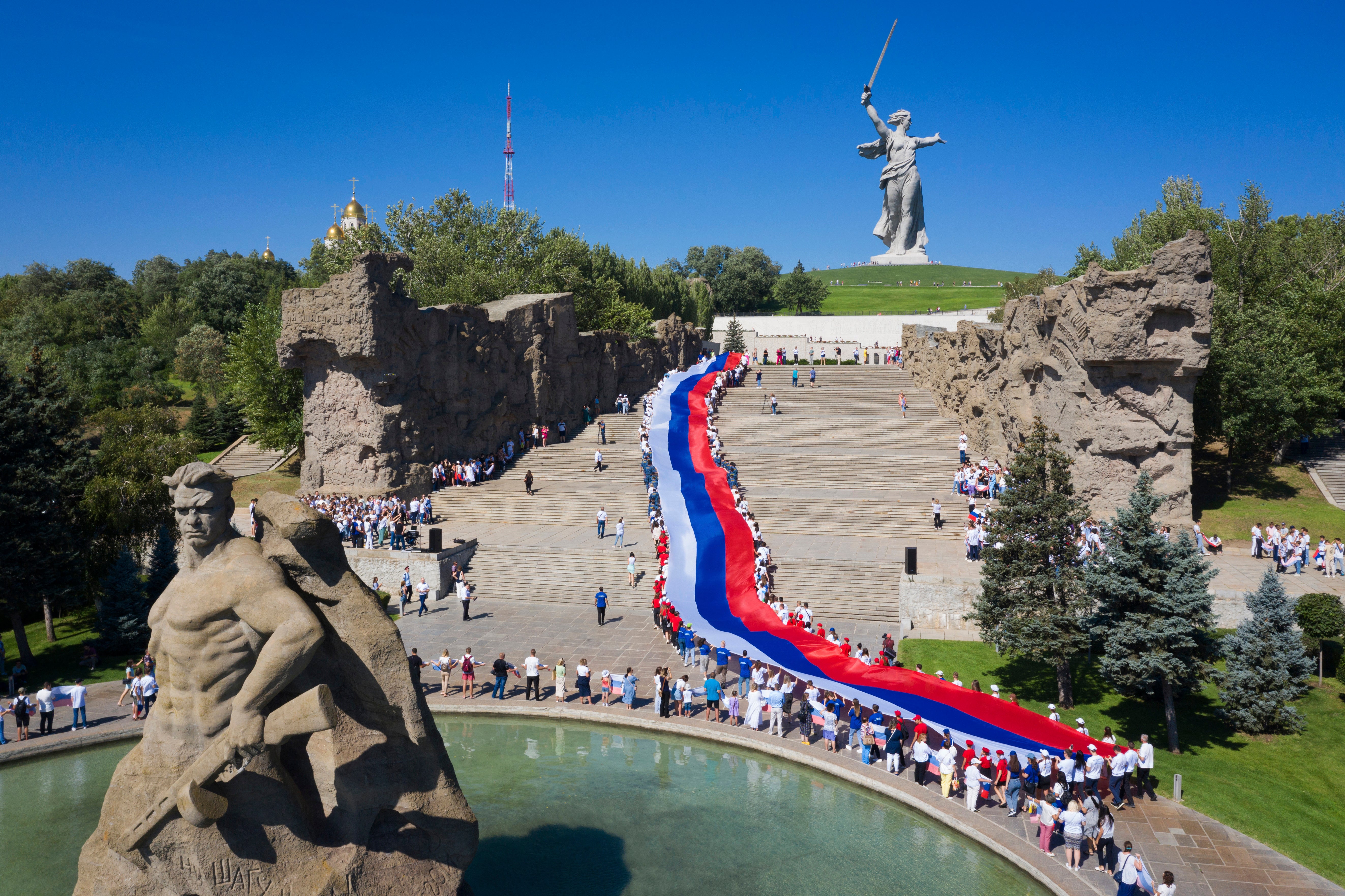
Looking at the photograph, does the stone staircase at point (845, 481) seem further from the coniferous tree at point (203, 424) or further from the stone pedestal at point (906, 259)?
the stone pedestal at point (906, 259)

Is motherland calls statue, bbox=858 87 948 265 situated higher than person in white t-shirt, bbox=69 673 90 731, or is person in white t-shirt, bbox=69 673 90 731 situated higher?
motherland calls statue, bbox=858 87 948 265

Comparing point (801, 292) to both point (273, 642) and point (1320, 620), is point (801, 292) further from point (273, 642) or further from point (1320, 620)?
point (273, 642)

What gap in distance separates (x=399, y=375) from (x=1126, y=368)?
76.9 ft

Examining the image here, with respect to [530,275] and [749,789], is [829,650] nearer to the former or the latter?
[749,789]

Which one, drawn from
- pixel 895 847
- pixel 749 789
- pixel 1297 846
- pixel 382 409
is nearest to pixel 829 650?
pixel 749 789

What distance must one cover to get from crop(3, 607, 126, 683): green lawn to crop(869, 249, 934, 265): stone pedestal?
283 feet

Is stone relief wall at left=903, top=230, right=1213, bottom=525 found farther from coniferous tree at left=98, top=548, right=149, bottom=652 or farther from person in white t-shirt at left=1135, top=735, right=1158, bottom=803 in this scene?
coniferous tree at left=98, top=548, right=149, bottom=652

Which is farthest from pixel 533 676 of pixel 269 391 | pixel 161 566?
pixel 269 391

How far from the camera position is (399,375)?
30.5m

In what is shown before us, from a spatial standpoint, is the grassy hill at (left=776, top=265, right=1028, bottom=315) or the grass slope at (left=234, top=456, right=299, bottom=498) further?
the grassy hill at (left=776, top=265, right=1028, bottom=315)

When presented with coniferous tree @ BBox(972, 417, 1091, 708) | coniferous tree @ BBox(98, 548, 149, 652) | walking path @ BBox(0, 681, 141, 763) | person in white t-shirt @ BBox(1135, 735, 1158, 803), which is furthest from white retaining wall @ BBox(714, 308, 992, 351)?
walking path @ BBox(0, 681, 141, 763)

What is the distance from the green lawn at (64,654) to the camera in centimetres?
1808

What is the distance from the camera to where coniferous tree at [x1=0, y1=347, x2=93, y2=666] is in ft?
60.8

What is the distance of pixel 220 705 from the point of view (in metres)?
6.34
